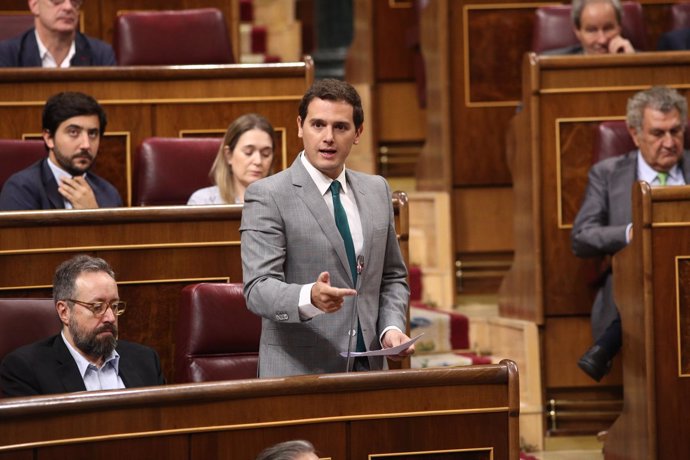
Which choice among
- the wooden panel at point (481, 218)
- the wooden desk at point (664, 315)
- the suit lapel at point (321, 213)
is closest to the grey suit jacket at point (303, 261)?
the suit lapel at point (321, 213)

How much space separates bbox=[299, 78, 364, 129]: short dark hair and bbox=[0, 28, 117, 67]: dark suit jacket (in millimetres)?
976

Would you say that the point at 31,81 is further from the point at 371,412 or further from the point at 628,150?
the point at 371,412

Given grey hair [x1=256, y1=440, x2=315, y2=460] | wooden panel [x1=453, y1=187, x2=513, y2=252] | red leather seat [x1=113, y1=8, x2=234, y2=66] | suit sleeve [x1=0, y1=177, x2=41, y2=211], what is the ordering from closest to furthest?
grey hair [x1=256, y1=440, x2=315, y2=460]
suit sleeve [x1=0, y1=177, x2=41, y2=211]
red leather seat [x1=113, y1=8, x2=234, y2=66]
wooden panel [x1=453, y1=187, x2=513, y2=252]

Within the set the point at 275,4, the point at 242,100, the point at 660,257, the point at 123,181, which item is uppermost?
the point at 275,4

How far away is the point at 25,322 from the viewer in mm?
1333

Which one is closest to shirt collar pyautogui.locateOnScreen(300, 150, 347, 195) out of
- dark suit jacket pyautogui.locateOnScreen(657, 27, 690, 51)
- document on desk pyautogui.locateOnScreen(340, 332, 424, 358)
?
document on desk pyautogui.locateOnScreen(340, 332, 424, 358)

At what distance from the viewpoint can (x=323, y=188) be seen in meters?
1.16

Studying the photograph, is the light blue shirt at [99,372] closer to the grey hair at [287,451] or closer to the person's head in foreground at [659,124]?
the grey hair at [287,451]

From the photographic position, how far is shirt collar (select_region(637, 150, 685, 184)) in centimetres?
179

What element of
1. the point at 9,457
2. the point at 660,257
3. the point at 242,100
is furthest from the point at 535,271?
the point at 9,457

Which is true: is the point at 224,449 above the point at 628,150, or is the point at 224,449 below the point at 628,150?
below

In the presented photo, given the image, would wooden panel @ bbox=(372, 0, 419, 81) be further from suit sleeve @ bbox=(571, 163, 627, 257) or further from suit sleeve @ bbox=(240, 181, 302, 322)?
suit sleeve @ bbox=(240, 181, 302, 322)

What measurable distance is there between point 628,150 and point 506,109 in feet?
1.42

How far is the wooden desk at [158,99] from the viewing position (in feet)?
6.16
